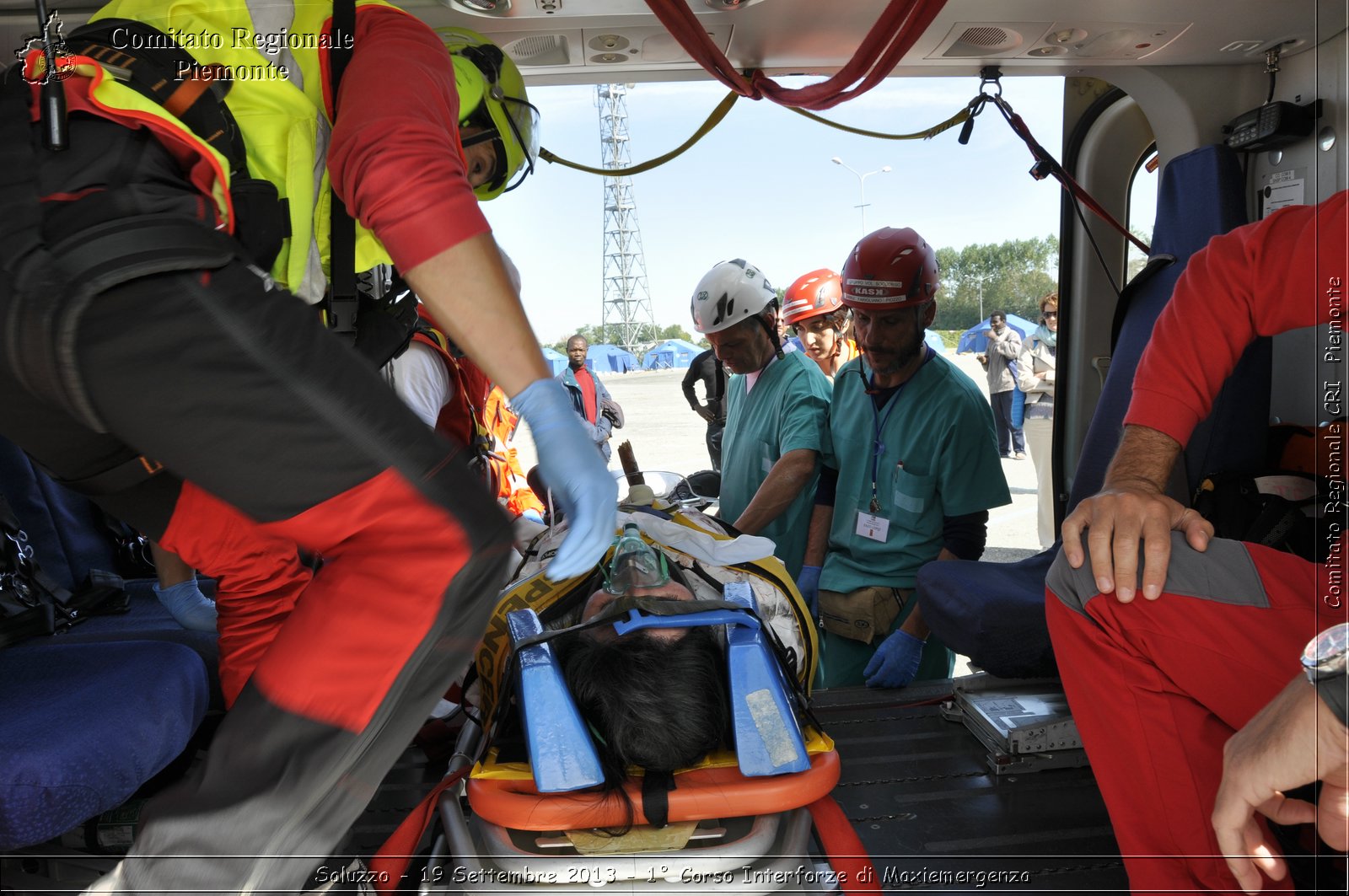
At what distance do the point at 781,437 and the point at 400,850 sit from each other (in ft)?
8.08

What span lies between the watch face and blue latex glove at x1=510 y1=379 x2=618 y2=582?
3.11 feet

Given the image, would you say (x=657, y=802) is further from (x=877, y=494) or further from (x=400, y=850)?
(x=877, y=494)

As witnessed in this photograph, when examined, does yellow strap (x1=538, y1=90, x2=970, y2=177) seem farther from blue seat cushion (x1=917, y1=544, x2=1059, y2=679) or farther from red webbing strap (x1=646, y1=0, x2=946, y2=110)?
blue seat cushion (x1=917, y1=544, x2=1059, y2=679)

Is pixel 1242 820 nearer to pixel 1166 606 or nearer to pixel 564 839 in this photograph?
pixel 1166 606

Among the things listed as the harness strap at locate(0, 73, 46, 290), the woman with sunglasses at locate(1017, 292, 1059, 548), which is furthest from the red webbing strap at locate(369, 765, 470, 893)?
the woman with sunglasses at locate(1017, 292, 1059, 548)

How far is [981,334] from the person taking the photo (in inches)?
422

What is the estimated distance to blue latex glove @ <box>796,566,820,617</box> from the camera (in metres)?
3.52

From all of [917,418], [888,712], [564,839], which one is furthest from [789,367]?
[564,839]

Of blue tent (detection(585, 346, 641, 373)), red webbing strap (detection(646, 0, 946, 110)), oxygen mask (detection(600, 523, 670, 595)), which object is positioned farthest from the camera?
blue tent (detection(585, 346, 641, 373))

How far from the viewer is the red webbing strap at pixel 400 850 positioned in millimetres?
1689

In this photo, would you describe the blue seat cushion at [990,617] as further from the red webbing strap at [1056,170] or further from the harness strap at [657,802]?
the red webbing strap at [1056,170]

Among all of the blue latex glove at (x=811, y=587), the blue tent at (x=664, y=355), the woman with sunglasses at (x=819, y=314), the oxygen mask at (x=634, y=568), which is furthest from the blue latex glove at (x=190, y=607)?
the blue tent at (x=664, y=355)

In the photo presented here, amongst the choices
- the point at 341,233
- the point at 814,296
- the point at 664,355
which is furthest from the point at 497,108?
the point at 664,355

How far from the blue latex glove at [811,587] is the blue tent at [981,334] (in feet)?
18.3
